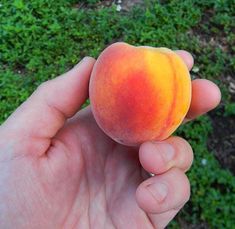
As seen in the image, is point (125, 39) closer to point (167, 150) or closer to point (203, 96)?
point (203, 96)

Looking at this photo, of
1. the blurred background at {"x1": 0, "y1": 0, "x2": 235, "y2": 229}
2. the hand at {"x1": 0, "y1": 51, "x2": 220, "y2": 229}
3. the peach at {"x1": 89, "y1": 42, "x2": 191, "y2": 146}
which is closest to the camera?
the peach at {"x1": 89, "y1": 42, "x2": 191, "y2": 146}

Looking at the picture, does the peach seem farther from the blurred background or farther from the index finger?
the blurred background

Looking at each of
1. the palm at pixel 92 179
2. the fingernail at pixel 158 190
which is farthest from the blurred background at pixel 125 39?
the fingernail at pixel 158 190

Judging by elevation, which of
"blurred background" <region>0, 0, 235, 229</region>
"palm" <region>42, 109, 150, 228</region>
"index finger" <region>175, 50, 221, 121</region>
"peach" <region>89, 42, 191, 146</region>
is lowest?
"blurred background" <region>0, 0, 235, 229</region>

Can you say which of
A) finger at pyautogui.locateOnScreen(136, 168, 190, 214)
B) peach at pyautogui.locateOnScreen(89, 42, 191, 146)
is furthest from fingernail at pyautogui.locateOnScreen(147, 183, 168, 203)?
peach at pyautogui.locateOnScreen(89, 42, 191, 146)

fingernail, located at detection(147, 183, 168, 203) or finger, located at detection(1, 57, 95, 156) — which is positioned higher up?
finger, located at detection(1, 57, 95, 156)

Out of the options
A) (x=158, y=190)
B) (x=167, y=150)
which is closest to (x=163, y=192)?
(x=158, y=190)

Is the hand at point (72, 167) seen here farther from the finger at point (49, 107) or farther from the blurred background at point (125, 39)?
the blurred background at point (125, 39)
